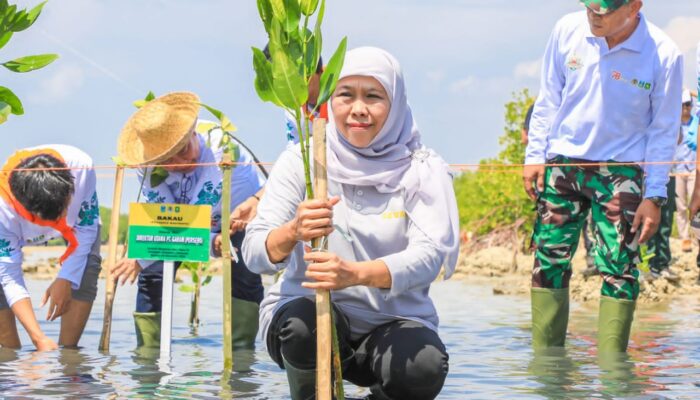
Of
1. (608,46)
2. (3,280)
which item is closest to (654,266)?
(608,46)

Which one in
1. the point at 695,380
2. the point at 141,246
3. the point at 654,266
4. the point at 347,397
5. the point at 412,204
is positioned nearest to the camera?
the point at 412,204

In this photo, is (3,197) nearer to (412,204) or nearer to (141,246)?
(141,246)

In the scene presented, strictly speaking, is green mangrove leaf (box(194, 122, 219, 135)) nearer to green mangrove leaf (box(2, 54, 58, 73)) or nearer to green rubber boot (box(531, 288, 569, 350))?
green rubber boot (box(531, 288, 569, 350))

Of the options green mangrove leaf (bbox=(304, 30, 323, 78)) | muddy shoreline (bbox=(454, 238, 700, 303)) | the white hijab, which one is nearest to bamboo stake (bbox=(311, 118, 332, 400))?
green mangrove leaf (bbox=(304, 30, 323, 78))

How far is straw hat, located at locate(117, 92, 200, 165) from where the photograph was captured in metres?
7.00

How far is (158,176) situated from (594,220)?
262cm

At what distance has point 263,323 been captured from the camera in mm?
4586

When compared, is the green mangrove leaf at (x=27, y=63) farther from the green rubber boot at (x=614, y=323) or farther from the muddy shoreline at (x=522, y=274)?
the muddy shoreline at (x=522, y=274)

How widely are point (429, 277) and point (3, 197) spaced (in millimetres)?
3784

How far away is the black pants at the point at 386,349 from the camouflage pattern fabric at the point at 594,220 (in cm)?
242

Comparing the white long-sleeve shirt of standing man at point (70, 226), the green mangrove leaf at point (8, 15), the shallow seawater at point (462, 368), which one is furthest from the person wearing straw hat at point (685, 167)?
the green mangrove leaf at point (8, 15)

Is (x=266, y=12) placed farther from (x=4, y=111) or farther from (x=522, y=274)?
(x=522, y=274)

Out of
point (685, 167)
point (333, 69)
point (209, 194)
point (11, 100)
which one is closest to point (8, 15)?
point (11, 100)

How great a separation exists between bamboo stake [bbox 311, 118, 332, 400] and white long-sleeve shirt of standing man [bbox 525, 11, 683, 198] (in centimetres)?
289
